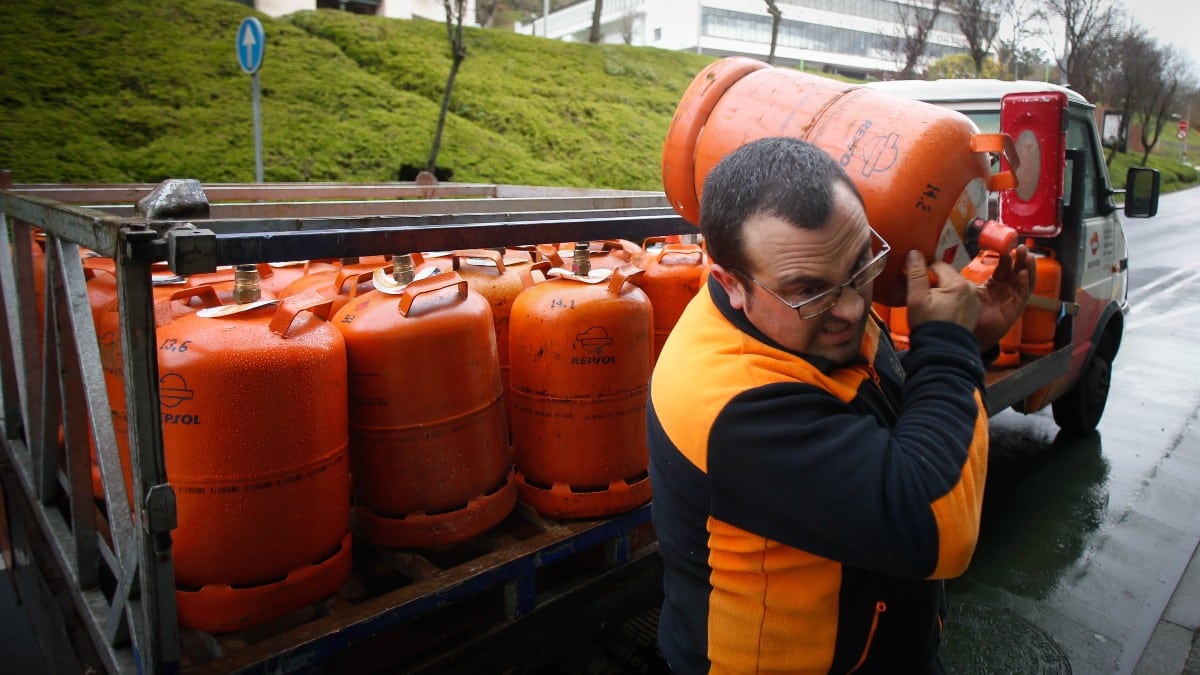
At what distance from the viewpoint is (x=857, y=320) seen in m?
1.40

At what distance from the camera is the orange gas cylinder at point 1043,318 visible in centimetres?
484

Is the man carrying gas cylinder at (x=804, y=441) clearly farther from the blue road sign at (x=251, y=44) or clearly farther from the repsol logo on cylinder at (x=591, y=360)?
the blue road sign at (x=251, y=44)

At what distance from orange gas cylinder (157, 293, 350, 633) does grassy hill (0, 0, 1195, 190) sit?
1125 cm

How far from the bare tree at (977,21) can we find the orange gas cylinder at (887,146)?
2852cm

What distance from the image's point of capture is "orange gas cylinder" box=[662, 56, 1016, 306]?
68.1 inches

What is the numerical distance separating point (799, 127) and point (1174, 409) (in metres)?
6.92

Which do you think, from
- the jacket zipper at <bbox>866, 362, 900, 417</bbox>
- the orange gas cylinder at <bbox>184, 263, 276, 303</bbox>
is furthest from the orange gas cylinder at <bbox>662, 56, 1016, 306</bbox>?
the orange gas cylinder at <bbox>184, 263, 276, 303</bbox>

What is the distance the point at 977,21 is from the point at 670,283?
28.1 metres

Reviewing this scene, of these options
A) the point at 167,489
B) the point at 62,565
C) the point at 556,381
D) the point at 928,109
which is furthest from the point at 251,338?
the point at 928,109

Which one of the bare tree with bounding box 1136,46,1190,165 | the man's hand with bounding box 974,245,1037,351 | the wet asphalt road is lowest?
the wet asphalt road

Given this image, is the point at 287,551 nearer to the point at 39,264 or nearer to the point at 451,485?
the point at 451,485

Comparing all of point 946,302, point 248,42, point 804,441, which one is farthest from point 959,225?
point 248,42

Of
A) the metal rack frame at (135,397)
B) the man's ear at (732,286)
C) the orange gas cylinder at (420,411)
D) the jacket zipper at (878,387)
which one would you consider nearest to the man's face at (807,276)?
the man's ear at (732,286)

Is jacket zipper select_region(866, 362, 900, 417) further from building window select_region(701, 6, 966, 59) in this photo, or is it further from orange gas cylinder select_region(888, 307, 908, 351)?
building window select_region(701, 6, 966, 59)
